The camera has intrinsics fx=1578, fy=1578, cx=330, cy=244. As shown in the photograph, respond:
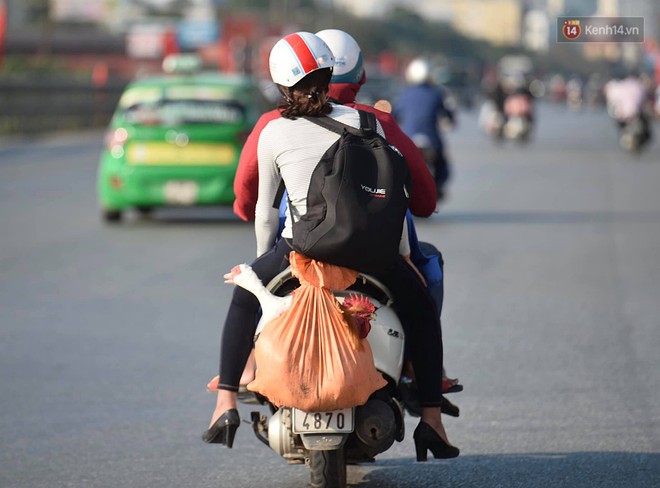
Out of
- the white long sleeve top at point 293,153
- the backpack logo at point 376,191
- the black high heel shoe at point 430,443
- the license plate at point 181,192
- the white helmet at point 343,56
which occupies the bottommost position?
the license plate at point 181,192

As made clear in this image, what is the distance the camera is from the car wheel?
55.7ft

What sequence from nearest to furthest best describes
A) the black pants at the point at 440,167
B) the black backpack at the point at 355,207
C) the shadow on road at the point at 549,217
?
the black backpack at the point at 355,207
the shadow on road at the point at 549,217
the black pants at the point at 440,167

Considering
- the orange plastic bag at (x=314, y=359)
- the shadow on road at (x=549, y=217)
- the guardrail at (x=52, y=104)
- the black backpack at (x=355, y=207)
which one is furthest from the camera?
the guardrail at (x=52, y=104)

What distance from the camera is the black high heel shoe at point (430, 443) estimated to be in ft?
18.0

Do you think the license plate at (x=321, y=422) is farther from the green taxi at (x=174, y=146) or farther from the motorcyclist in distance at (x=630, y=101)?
the motorcyclist in distance at (x=630, y=101)

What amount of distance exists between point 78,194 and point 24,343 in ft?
40.5

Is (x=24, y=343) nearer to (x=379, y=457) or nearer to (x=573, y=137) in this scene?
(x=379, y=457)

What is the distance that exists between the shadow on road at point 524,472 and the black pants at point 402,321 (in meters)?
0.49

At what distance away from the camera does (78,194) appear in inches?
850

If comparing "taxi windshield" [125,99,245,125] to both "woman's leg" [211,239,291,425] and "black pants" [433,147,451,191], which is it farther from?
"woman's leg" [211,239,291,425]

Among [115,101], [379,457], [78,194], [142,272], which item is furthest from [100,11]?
[379,457]

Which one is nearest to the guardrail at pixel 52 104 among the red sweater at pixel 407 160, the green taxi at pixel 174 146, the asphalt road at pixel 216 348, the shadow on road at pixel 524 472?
the asphalt road at pixel 216 348

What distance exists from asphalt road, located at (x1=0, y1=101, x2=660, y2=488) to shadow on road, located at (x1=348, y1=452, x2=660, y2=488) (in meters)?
0.01

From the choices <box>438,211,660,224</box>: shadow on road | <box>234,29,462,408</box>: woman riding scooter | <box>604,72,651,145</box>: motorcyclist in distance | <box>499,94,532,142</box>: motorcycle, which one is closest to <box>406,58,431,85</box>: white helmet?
<box>438,211,660,224</box>: shadow on road
